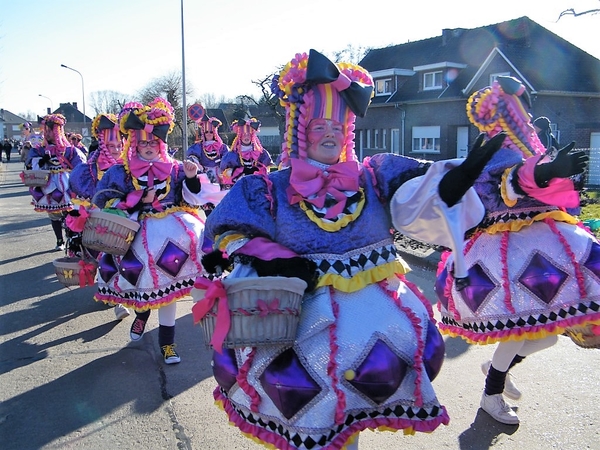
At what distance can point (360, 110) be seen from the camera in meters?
2.64

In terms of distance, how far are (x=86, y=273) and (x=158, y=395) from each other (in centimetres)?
135

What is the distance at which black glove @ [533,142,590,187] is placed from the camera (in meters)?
2.86

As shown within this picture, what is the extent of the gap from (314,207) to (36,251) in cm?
841

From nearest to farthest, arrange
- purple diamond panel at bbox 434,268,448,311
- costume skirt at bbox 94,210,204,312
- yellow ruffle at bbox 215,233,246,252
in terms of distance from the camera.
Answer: yellow ruffle at bbox 215,233,246,252
purple diamond panel at bbox 434,268,448,311
costume skirt at bbox 94,210,204,312

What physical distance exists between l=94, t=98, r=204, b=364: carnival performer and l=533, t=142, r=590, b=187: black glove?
2.60 metres

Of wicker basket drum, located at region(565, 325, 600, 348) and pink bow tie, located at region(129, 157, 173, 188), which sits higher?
pink bow tie, located at region(129, 157, 173, 188)

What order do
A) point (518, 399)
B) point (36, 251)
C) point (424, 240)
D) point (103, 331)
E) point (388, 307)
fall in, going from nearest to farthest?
1. point (388, 307)
2. point (424, 240)
3. point (518, 399)
4. point (103, 331)
5. point (36, 251)

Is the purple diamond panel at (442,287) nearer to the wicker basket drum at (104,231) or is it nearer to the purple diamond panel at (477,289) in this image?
the purple diamond panel at (477,289)

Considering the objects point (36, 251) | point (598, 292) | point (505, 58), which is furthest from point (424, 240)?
point (505, 58)

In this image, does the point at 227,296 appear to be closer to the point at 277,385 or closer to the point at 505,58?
the point at 277,385

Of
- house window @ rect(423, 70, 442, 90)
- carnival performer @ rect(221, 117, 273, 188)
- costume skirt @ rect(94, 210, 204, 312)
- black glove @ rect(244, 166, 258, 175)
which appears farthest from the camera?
house window @ rect(423, 70, 442, 90)

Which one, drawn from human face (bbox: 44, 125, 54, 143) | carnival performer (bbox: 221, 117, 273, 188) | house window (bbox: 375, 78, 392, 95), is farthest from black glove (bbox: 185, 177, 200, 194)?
house window (bbox: 375, 78, 392, 95)

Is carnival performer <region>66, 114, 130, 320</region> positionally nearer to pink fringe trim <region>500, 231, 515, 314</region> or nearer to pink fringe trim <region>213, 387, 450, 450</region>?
pink fringe trim <region>213, 387, 450, 450</region>

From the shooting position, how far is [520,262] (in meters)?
3.26
